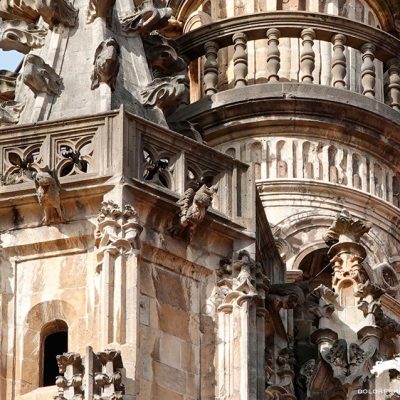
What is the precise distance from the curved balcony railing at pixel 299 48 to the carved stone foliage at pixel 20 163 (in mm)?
6256

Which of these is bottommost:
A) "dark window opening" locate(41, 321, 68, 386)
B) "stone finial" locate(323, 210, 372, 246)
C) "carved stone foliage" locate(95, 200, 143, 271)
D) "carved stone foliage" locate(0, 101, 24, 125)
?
"dark window opening" locate(41, 321, 68, 386)

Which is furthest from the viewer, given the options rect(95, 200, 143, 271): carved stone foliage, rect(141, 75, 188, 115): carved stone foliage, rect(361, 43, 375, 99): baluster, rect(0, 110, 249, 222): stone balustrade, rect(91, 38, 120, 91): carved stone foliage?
rect(361, 43, 375, 99): baluster

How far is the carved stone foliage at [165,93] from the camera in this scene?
3722 centimetres

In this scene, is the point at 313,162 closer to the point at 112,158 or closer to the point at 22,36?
the point at 22,36

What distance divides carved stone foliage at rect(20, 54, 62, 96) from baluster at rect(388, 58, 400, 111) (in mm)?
6418

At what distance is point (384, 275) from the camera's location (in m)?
40.8

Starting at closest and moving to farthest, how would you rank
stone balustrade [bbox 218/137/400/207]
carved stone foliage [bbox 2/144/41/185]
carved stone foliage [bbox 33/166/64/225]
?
carved stone foliage [bbox 33/166/64/225], carved stone foliage [bbox 2/144/41/185], stone balustrade [bbox 218/137/400/207]

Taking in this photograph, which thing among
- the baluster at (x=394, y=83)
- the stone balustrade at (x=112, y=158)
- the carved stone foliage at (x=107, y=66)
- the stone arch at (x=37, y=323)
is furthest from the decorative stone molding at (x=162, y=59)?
the stone arch at (x=37, y=323)

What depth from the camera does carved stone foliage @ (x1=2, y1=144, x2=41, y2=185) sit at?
117 ft

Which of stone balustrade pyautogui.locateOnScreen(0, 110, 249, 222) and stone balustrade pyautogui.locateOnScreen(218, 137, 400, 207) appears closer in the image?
stone balustrade pyautogui.locateOnScreen(0, 110, 249, 222)

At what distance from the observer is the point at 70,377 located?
3338 cm

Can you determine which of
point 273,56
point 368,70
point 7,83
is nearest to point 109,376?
point 7,83

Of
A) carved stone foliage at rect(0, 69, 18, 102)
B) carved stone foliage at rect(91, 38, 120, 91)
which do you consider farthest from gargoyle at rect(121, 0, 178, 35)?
carved stone foliage at rect(0, 69, 18, 102)

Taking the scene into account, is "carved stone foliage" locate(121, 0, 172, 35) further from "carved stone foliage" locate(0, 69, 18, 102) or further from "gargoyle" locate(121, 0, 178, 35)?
"carved stone foliage" locate(0, 69, 18, 102)
